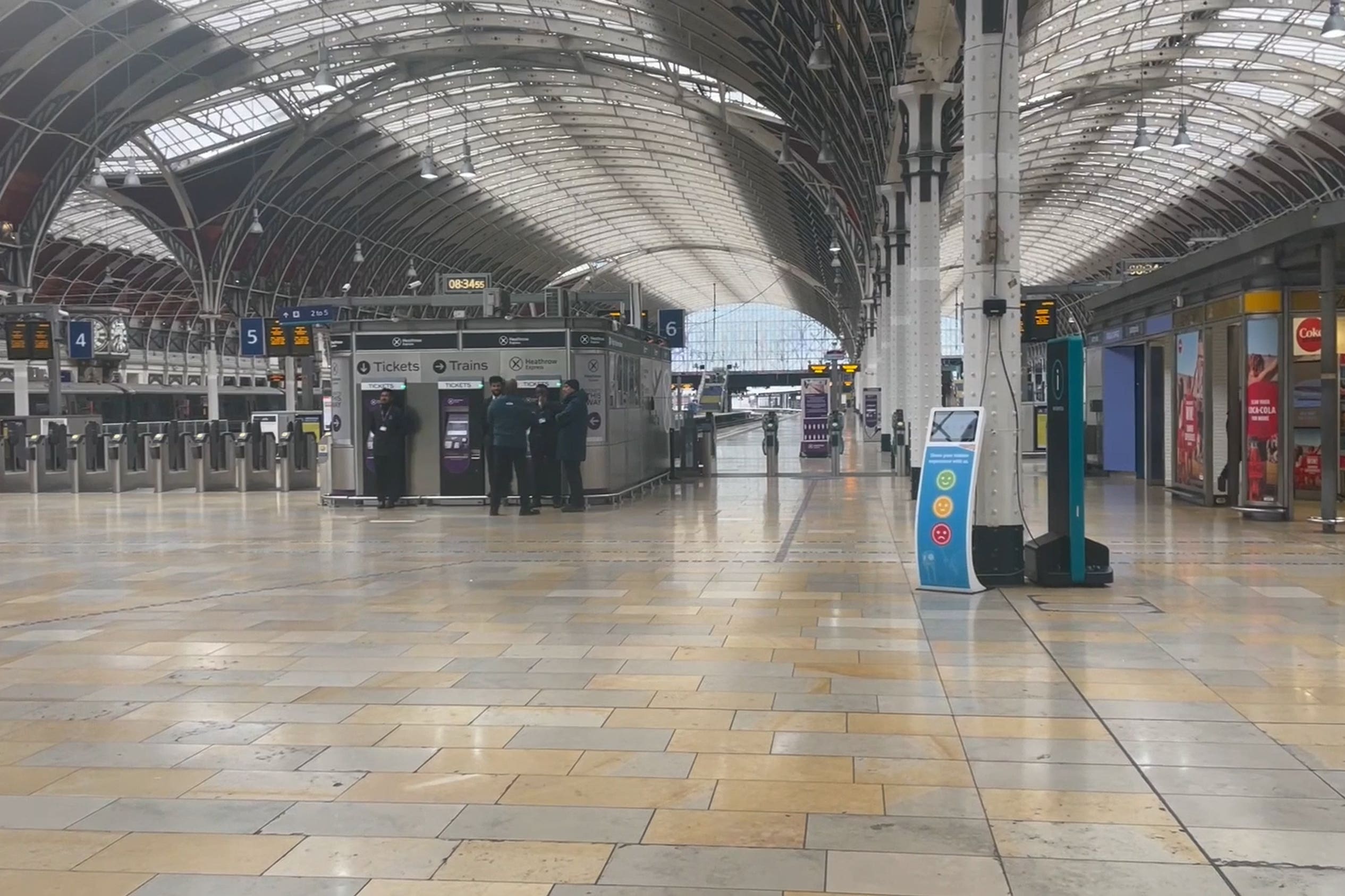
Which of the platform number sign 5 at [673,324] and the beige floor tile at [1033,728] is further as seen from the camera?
the platform number sign 5 at [673,324]

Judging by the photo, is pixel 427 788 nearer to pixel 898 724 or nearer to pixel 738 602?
pixel 898 724

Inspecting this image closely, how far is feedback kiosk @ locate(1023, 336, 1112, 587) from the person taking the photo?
10.1 m

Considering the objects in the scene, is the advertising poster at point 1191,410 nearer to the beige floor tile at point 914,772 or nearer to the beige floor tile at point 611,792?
the beige floor tile at point 914,772

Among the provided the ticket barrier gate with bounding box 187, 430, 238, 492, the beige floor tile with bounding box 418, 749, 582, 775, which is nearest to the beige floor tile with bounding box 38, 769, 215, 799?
the beige floor tile with bounding box 418, 749, 582, 775

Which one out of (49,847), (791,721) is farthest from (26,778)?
(791,721)

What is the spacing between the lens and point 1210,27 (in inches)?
1469

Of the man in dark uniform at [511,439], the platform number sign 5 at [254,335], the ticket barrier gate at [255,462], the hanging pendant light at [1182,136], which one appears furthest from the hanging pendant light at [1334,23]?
the platform number sign 5 at [254,335]

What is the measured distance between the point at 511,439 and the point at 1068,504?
8.21 m

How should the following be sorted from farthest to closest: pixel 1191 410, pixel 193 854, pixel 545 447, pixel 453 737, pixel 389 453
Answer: pixel 389 453 < pixel 1191 410 < pixel 545 447 < pixel 453 737 < pixel 193 854

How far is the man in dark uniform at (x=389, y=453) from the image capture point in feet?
58.0

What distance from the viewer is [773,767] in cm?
522

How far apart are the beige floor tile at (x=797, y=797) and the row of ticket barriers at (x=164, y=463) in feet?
62.8

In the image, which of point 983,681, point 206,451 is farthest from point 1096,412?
point 983,681

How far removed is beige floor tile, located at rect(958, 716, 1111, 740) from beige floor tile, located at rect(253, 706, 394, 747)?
2.62m
